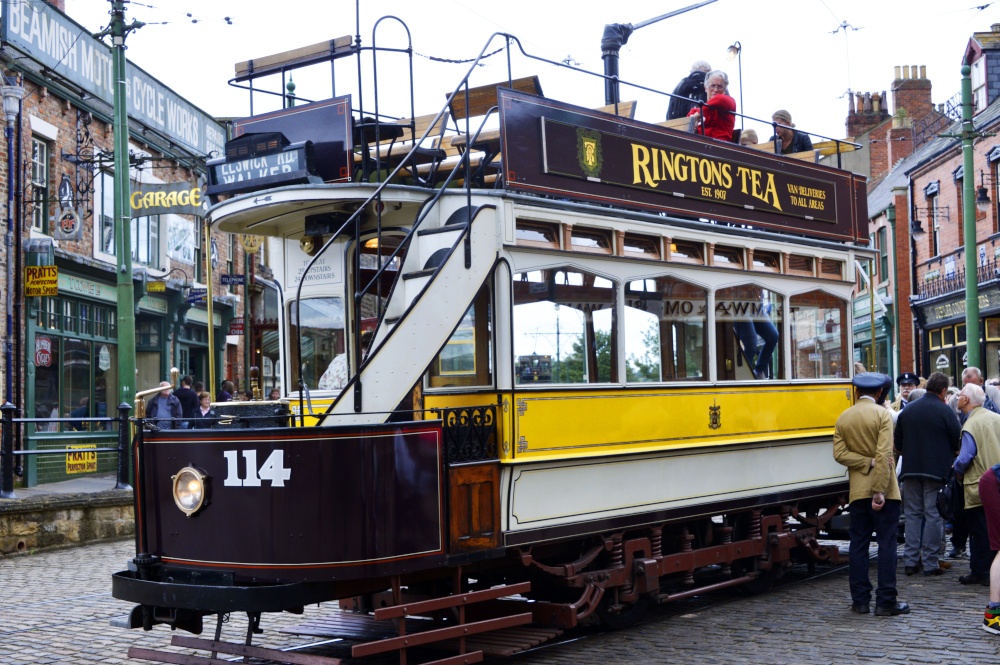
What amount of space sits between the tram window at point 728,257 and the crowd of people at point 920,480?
4.29 feet

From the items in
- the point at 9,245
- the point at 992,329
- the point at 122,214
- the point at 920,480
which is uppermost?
the point at 122,214

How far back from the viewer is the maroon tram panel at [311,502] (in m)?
6.71

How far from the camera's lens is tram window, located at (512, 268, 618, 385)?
7.95m

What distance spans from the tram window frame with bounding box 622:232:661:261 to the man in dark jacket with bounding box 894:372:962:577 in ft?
10.2

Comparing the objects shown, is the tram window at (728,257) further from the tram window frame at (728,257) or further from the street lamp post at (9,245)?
the street lamp post at (9,245)

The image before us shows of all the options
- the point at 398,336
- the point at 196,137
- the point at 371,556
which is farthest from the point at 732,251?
the point at 196,137

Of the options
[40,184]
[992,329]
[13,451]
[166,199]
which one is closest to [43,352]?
[40,184]

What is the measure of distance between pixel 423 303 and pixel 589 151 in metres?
2.09

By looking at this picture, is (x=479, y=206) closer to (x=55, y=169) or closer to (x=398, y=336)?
(x=398, y=336)

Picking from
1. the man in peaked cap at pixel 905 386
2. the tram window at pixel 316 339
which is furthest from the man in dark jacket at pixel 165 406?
the man in peaked cap at pixel 905 386

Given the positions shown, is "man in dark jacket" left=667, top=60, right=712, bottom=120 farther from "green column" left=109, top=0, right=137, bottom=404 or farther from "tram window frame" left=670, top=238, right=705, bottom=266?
"green column" left=109, top=0, right=137, bottom=404

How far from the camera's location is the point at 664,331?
9117 mm

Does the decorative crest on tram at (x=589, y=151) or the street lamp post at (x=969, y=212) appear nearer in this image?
the decorative crest on tram at (x=589, y=151)

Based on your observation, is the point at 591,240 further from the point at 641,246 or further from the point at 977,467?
the point at 977,467
